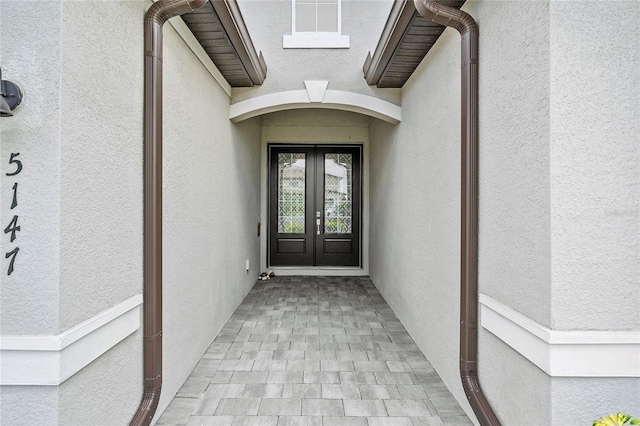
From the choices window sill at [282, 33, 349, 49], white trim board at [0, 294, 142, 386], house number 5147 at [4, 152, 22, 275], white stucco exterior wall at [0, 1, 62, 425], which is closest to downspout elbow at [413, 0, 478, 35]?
white stucco exterior wall at [0, 1, 62, 425]

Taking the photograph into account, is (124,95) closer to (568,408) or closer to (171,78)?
(171,78)

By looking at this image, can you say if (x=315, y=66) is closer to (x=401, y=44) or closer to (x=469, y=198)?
(x=401, y=44)

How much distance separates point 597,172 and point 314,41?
317 cm

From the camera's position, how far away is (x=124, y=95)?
1.73 m

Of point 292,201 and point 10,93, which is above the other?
point 10,93

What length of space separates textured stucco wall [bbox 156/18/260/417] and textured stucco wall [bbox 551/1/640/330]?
6.77ft

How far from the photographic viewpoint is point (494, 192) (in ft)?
5.97

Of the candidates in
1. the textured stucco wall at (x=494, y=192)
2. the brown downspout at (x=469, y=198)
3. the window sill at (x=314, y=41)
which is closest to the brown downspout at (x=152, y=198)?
the brown downspout at (x=469, y=198)

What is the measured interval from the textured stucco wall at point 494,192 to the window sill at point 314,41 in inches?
43.0

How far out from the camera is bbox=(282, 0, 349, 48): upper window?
12.5 feet

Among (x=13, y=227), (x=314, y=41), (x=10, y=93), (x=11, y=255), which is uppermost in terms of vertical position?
(x=314, y=41)

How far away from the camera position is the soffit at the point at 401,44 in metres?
2.42

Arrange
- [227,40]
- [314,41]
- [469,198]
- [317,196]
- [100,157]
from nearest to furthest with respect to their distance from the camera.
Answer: [100,157] → [469,198] → [227,40] → [314,41] → [317,196]

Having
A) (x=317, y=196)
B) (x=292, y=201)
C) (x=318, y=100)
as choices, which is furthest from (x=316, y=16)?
(x=292, y=201)
